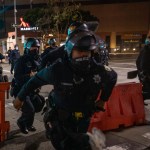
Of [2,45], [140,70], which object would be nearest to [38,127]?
[140,70]

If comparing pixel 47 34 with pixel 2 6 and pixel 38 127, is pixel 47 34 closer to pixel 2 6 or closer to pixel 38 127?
pixel 2 6

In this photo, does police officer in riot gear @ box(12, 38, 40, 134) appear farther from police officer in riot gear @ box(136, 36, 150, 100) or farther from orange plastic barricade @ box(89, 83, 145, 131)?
police officer in riot gear @ box(136, 36, 150, 100)

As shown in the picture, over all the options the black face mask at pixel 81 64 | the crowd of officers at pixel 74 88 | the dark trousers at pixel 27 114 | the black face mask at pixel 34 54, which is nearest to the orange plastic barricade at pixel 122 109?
the dark trousers at pixel 27 114

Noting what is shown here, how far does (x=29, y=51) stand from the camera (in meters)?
5.82

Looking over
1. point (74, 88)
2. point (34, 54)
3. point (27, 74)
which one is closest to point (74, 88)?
point (74, 88)

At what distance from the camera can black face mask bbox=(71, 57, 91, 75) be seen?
3.23 m

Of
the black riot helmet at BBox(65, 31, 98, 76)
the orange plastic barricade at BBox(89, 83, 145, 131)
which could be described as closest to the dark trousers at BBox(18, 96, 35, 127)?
the orange plastic barricade at BBox(89, 83, 145, 131)

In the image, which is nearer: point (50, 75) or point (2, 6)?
point (50, 75)

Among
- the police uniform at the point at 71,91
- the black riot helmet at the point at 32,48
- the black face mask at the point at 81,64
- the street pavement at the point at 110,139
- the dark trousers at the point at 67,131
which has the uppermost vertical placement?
the black riot helmet at the point at 32,48

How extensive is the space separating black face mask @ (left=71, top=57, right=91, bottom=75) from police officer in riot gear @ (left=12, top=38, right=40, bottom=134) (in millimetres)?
2260

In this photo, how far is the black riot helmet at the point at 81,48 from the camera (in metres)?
3.22

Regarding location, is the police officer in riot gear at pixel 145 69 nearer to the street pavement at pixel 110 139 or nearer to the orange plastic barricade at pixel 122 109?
the orange plastic barricade at pixel 122 109

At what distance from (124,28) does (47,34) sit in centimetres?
1762

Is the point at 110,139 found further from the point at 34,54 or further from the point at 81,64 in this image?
the point at 81,64
